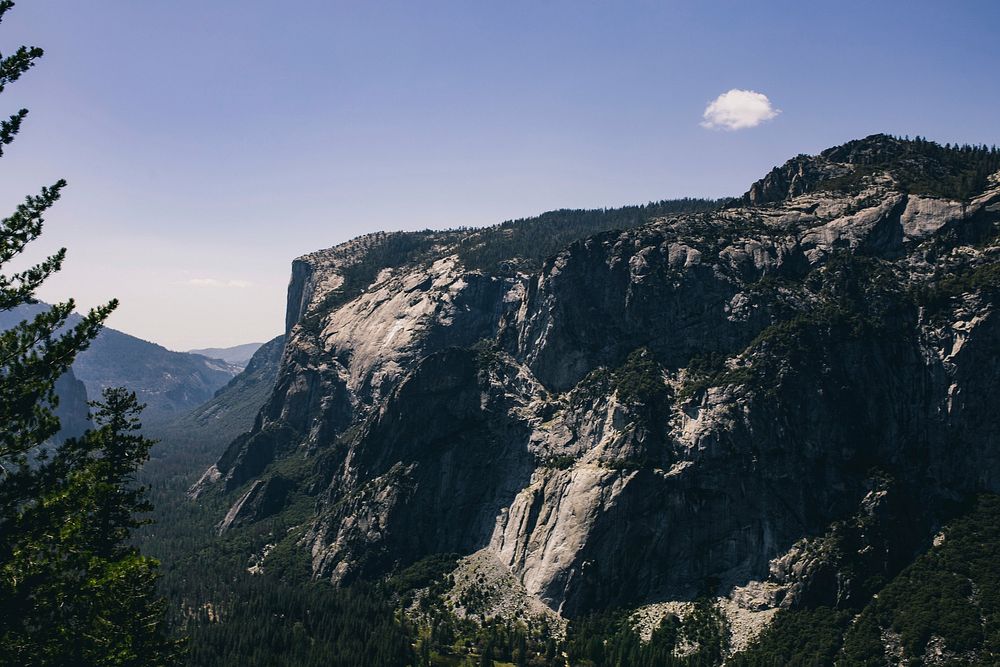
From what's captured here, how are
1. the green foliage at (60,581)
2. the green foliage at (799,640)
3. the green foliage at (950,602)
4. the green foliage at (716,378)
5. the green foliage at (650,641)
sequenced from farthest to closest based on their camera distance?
the green foliage at (716,378)
the green foliage at (650,641)
the green foliage at (799,640)
the green foliage at (950,602)
the green foliage at (60,581)

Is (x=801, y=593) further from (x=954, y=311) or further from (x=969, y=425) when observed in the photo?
(x=954, y=311)

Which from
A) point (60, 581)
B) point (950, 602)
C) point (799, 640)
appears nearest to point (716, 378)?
point (799, 640)

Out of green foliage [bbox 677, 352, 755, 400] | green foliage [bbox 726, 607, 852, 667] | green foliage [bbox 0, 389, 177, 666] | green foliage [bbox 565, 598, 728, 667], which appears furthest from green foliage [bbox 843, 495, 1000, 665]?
green foliage [bbox 0, 389, 177, 666]

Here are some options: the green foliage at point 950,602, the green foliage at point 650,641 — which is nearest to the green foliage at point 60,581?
the green foliage at point 650,641

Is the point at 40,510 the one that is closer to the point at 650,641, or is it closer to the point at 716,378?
the point at 650,641

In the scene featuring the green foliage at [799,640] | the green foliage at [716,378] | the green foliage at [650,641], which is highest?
the green foliage at [716,378]

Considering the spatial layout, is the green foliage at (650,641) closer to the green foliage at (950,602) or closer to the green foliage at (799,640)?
the green foliage at (799,640)

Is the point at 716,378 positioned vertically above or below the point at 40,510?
above

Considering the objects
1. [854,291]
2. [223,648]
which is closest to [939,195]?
[854,291]

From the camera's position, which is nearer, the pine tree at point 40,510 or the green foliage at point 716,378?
the pine tree at point 40,510

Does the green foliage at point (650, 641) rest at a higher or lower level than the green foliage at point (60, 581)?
lower

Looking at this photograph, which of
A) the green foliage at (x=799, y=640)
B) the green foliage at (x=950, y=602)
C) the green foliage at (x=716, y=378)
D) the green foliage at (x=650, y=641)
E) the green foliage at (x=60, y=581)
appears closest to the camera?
the green foliage at (x=60, y=581)

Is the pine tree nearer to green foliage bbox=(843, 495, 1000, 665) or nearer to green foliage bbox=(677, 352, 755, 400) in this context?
green foliage bbox=(843, 495, 1000, 665)

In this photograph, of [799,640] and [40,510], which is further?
[799,640]
